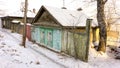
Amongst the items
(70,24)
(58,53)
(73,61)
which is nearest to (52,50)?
(58,53)

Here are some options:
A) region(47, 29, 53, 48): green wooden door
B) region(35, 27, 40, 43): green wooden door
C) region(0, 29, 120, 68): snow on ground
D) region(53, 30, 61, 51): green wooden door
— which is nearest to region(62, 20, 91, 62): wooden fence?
region(0, 29, 120, 68): snow on ground

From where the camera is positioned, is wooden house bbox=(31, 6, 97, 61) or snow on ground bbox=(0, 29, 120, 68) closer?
snow on ground bbox=(0, 29, 120, 68)

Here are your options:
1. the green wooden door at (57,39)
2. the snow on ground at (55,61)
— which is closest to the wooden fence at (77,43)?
the snow on ground at (55,61)

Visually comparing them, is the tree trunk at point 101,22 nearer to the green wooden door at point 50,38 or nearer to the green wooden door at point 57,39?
the green wooden door at point 57,39

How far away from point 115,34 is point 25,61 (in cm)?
1681

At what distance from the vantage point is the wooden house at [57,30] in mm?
17011

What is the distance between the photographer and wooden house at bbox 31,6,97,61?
17011 millimetres

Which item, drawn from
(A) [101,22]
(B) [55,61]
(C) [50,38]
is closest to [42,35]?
(C) [50,38]

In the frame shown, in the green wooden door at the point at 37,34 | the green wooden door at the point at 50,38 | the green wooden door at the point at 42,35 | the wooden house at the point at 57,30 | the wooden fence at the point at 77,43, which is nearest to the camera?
the wooden fence at the point at 77,43

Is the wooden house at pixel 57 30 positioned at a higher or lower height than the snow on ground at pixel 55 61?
higher

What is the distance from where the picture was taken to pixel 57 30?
19.3 m

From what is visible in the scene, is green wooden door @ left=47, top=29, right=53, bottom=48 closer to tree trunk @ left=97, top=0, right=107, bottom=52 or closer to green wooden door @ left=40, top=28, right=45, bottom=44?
green wooden door @ left=40, top=28, right=45, bottom=44

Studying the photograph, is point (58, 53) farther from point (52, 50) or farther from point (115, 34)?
point (115, 34)

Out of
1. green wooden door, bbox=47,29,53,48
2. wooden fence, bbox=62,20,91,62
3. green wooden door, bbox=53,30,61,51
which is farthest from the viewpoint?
green wooden door, bbox=47,29,53,48
